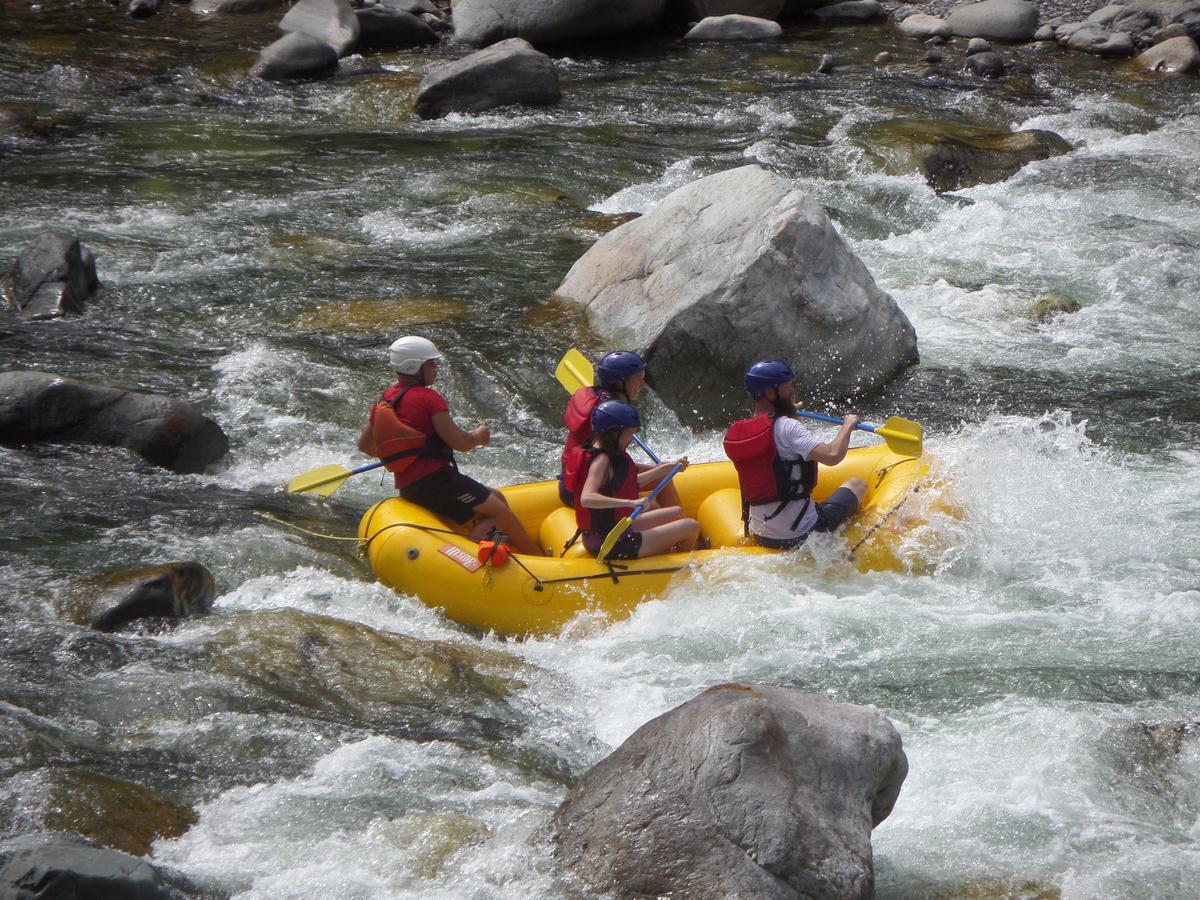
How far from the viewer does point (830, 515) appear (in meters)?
6.40

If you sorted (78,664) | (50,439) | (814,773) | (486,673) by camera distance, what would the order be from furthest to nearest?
(50,439) → (486,673) → (78,664) → (814,773)

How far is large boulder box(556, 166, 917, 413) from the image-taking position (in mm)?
8016

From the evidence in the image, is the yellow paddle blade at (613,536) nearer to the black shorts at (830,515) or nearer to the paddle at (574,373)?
the black shorts at (830,515)

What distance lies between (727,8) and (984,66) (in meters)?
3.65

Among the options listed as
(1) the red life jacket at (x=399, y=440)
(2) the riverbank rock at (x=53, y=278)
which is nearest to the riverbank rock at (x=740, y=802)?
(1) the red life jacket at (x=399, y=440)

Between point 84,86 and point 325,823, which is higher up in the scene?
point 84,86

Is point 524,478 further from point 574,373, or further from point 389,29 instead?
point 389,29

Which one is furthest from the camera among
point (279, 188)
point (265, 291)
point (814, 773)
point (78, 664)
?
point (279, 188)

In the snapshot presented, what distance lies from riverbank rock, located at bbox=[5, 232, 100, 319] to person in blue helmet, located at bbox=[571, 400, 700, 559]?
447 centimetres

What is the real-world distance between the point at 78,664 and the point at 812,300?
4755 millimetres

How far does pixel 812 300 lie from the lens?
8133mm

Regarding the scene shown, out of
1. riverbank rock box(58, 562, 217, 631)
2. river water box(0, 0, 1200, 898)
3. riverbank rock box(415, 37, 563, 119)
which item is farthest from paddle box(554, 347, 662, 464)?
riverbank rock box(415, 37, 563, 119)

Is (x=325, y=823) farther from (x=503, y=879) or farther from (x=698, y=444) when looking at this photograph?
(x=698, y=444)

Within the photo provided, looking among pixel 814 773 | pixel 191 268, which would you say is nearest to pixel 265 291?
pixel 191 268
